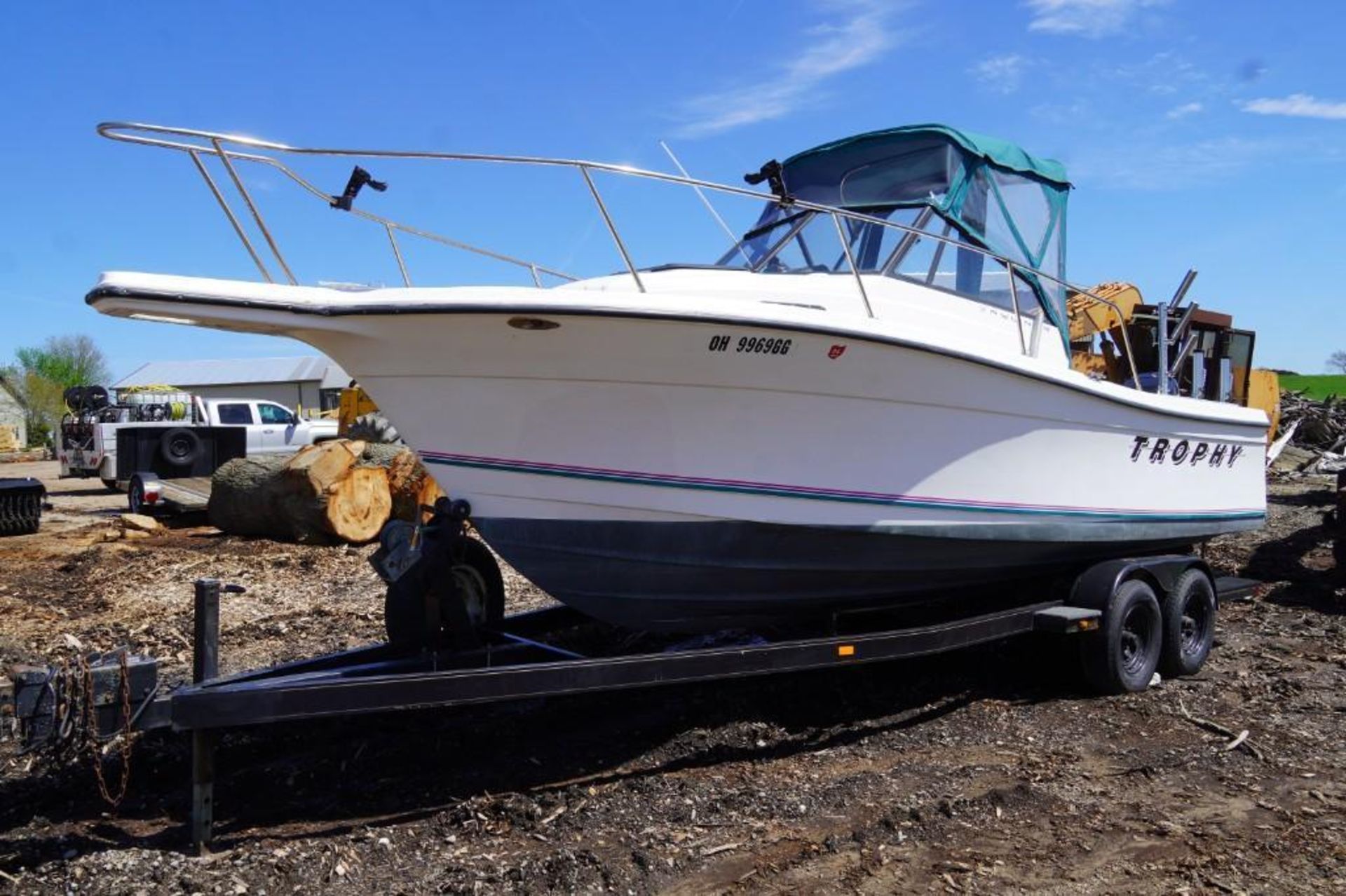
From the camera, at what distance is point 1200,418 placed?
6129mm

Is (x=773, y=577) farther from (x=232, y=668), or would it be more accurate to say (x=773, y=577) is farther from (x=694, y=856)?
(x=232, y=668)

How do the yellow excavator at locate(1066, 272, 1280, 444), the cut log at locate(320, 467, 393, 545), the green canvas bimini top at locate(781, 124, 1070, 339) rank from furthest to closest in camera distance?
1. the cut log at locate(320, 467, 393, 545)
2. the yellow excavator at locate(1066, 272, 1280, 444)
3. the green canvas bimini top at locate(781, 124, 1070, 339)

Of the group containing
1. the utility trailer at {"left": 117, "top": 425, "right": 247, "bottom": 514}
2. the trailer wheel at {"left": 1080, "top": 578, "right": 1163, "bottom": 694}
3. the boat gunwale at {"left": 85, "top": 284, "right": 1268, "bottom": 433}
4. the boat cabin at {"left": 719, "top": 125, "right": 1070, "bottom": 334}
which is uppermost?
the boat cabin at {"left": 719, "top": 125, "right": 1070, "bottom": 334}

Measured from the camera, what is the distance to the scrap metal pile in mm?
18375

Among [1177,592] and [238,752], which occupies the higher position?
[1177,592]

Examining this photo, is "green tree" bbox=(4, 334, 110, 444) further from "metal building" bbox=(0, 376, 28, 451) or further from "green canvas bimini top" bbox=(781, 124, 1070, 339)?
"green canvas bimini top" bbox=(781, 124, 1070, 339)

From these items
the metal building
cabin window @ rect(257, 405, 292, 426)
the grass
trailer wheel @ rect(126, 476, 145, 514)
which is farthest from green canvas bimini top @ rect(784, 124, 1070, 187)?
the metal building

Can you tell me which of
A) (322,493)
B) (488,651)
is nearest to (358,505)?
(322,493)

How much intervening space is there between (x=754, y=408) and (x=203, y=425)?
519 inches

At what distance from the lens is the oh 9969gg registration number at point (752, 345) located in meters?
4.17

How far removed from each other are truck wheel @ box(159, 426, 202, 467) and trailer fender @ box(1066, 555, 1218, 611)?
12575 mm

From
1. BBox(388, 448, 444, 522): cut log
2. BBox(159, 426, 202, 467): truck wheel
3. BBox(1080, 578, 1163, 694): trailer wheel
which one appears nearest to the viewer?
BBox(1080, 578, 1163, 694): trailer wheel

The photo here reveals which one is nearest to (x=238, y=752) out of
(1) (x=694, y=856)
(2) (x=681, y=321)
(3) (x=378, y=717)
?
(3) (x=378, y=717)

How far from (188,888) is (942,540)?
330 centimetres
